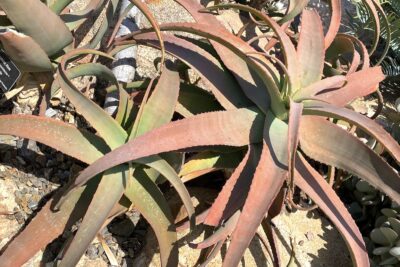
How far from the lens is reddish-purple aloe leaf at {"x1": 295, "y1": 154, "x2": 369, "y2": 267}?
38.3 inches

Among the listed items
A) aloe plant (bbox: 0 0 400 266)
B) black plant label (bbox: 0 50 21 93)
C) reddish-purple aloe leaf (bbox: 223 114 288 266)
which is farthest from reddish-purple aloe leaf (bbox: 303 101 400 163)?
black plant label (bbox: 0 50 21 93)

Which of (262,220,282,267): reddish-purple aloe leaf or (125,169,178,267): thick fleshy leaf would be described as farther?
(262,220,282,267): reddish-purple aloe leaf

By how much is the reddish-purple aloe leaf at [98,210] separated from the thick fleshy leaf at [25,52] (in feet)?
0.95

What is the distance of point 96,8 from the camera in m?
1.25

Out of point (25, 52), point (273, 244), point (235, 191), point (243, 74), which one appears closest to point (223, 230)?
point (235, 191)

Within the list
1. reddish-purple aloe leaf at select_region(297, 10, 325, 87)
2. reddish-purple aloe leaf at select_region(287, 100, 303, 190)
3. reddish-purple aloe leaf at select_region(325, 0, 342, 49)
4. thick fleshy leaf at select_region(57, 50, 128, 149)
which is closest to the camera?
reddish-purple aloe leaf at select_region(287, 100, 303, 190)

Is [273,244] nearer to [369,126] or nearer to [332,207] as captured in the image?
[332,207]

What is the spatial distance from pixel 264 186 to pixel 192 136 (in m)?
0.16

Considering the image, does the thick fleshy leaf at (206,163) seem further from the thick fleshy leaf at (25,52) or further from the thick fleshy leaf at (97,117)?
the thick fleshy leaf at (25,52)

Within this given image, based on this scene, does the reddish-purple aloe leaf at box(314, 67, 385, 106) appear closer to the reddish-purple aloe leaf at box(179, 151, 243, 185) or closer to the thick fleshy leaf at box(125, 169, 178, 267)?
the reddish-purple aloe leaf at box(179, 151, 243, 185)

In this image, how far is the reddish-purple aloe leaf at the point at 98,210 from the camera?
939 mm

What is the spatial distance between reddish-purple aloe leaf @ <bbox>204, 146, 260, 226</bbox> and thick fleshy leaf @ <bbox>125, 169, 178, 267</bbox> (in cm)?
12

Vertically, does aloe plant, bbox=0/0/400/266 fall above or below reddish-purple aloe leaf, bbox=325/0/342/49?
below

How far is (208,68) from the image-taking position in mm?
1110
